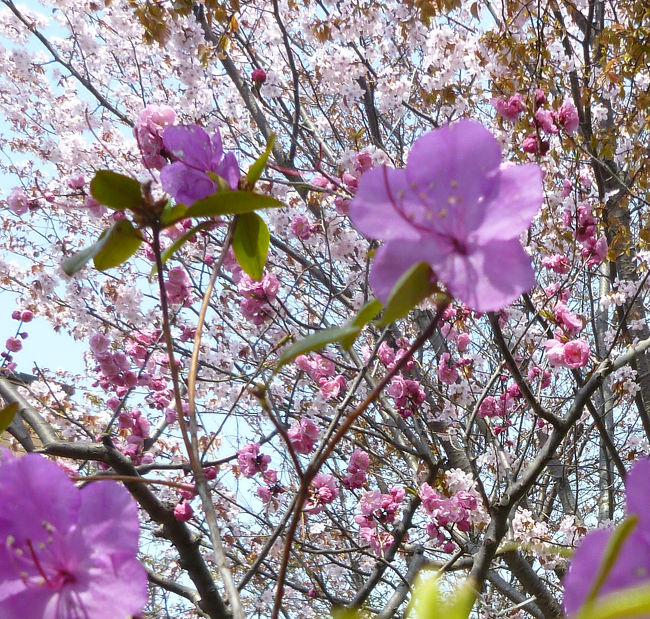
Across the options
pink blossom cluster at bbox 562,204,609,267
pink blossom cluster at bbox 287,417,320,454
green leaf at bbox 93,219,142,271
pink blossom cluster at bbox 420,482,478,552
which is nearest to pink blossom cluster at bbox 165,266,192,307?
pink blossom cluster at bbox 287,417,320,454

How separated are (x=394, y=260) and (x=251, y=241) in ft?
0.91

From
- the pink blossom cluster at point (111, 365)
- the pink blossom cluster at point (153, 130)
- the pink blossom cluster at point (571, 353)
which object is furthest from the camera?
the pink blossom cluster at point (111, 365)

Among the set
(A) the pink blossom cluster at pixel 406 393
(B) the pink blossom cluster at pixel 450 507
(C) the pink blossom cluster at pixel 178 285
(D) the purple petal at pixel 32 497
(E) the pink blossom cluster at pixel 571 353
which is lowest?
(D) the purple petal at pixel 32 497

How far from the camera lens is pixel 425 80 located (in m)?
3.44

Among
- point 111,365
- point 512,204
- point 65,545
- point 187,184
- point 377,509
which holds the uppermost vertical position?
point 111,365

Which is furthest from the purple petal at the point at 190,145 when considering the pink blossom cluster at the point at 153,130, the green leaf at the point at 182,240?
the pink blossom cluster at the point at 153,130

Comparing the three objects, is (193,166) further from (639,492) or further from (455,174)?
(639,492)

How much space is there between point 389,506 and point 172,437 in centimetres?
271

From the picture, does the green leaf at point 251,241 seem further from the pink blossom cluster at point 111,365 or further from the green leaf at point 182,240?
the pink blossom cluster at point 111,365

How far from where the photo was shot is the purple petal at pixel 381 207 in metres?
0.40

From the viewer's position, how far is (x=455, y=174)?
1.37ft

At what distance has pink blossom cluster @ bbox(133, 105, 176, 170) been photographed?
1035 millimetres

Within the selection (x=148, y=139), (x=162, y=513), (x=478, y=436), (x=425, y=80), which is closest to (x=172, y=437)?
(x=478, y=436)

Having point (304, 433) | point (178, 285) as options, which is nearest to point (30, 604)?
point (178, 285)
